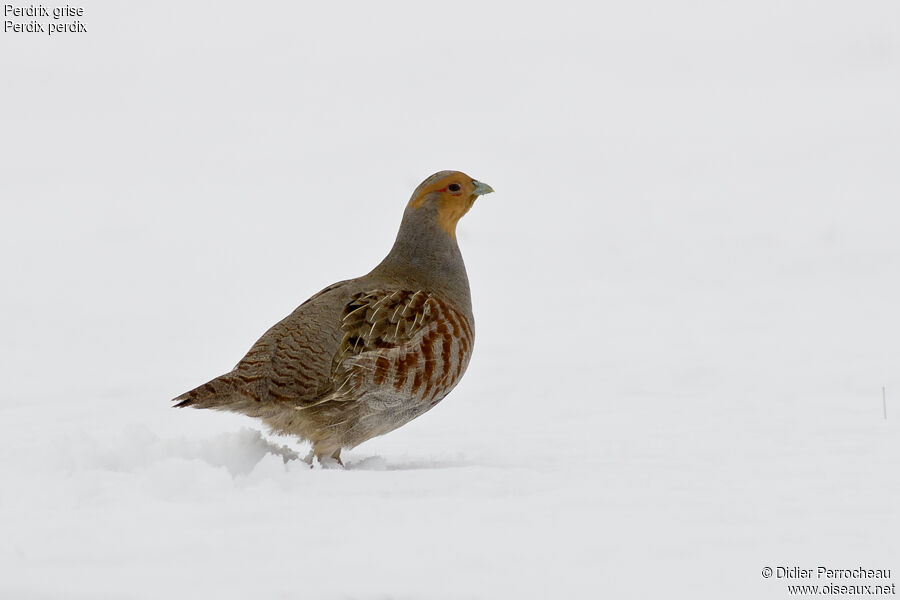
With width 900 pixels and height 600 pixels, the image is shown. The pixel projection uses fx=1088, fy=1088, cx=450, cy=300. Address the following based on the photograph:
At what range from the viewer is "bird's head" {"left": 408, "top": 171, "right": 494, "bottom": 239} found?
499 centimetres

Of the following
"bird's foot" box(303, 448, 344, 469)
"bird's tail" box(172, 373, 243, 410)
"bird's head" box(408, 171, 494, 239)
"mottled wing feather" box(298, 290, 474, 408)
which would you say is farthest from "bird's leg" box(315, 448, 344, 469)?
"bird's head" box(408, 171, 494, 239)

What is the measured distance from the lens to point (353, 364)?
14.1 ft

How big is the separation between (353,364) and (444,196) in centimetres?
108

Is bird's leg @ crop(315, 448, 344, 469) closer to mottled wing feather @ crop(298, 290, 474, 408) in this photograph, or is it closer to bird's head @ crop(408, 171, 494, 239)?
mottled wing feather @ crop(298, 290, 474, 408)

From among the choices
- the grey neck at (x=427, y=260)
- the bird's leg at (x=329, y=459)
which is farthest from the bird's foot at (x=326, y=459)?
the grey neck at (x=427, y=260)

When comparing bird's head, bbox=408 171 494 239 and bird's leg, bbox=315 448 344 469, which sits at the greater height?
bird's head, bbox=408 171 494 239

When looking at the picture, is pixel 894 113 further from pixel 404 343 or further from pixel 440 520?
pixel 440 520

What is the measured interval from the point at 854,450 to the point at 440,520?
2225mm

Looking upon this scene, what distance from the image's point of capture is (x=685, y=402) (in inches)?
247

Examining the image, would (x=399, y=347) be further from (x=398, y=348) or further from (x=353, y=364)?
(x=353, y=364)

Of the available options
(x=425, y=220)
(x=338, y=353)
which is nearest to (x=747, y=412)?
(x=425, y=220)

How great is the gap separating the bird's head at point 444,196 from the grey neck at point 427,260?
0.02 metres

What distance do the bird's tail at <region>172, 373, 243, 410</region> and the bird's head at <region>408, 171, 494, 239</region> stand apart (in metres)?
1.31

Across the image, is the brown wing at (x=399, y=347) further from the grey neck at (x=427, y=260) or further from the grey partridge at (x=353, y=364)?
the grey neck at (x=427, y=260)
